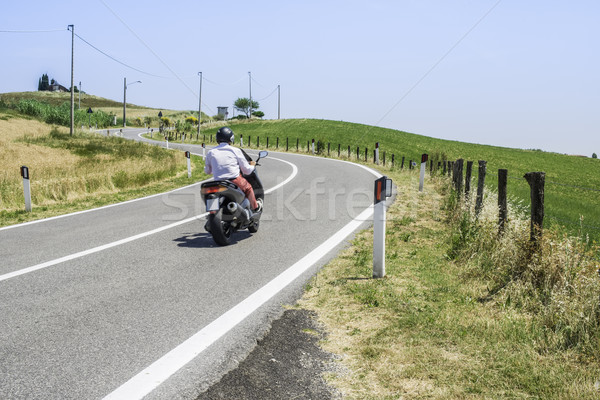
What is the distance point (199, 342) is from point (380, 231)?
2846mm

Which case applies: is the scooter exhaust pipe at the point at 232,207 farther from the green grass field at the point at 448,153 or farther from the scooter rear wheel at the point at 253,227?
the green grass field at the point at 448,153

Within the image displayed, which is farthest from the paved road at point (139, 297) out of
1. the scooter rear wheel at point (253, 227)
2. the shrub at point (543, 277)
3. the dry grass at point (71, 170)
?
the dry grass at point (71, 170)

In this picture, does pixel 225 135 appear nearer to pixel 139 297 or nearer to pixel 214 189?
pixel 214 189

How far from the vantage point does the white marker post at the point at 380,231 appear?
19.2 ft

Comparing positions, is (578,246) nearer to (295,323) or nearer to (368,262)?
(368,262)

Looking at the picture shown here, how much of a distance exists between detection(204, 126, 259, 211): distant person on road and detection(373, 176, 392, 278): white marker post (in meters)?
2.69

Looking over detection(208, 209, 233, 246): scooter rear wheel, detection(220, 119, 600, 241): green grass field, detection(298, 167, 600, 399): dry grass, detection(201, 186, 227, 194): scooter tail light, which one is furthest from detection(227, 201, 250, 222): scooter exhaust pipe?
detection(220, 119, 600, 241): green grass field

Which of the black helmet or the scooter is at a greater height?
the black helmet

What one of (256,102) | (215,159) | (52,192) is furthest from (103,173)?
(256,102)

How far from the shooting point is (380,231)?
19.5 ft

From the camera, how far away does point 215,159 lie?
25.4 feet

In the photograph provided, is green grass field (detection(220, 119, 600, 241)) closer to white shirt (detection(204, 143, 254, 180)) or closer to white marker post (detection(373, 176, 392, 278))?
white shirt (detection(204, 143, 254, 180))

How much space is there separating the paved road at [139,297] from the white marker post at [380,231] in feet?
3.00

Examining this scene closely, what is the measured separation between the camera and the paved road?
3.38 metres
